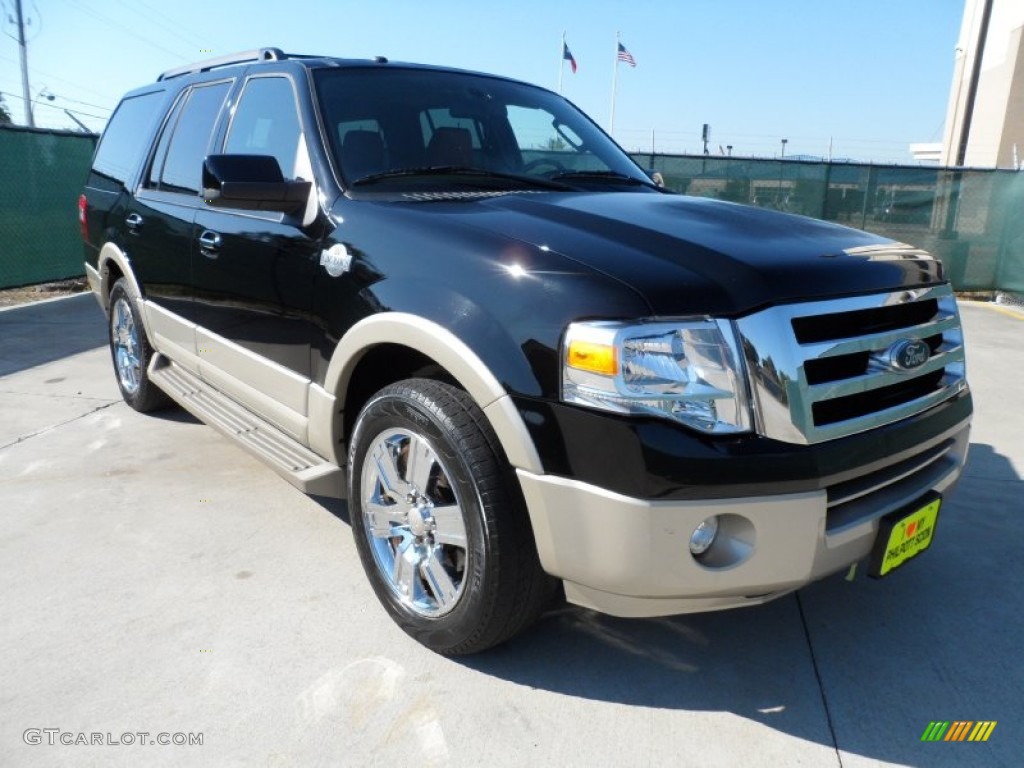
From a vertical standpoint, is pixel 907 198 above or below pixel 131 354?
above

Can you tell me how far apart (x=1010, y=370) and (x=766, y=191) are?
6046 mm

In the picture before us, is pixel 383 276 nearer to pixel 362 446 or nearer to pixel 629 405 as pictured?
pixel 362 446

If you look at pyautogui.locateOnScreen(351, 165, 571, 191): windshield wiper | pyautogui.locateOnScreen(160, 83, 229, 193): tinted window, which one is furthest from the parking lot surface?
pyautogui.locateOnScreen(160, 83, 229, 193): tinted window

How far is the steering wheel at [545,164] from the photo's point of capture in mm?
3417

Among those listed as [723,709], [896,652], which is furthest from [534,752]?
[896,652]

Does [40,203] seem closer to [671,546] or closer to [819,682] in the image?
[671,546]

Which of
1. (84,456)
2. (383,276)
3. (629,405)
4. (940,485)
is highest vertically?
(383,276)

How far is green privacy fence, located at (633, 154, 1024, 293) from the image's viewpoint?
11.2 metres

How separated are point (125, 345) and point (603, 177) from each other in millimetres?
3312

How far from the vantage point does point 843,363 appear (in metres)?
2.17

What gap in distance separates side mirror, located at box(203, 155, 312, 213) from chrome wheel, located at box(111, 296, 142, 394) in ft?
7.20

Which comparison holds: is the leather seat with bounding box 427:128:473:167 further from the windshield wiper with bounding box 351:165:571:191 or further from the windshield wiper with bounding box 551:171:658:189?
the windshield wiper with bounding box 551:171:658:189

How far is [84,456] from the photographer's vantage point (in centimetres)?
426

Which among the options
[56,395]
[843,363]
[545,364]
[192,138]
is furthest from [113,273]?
[843,363]
